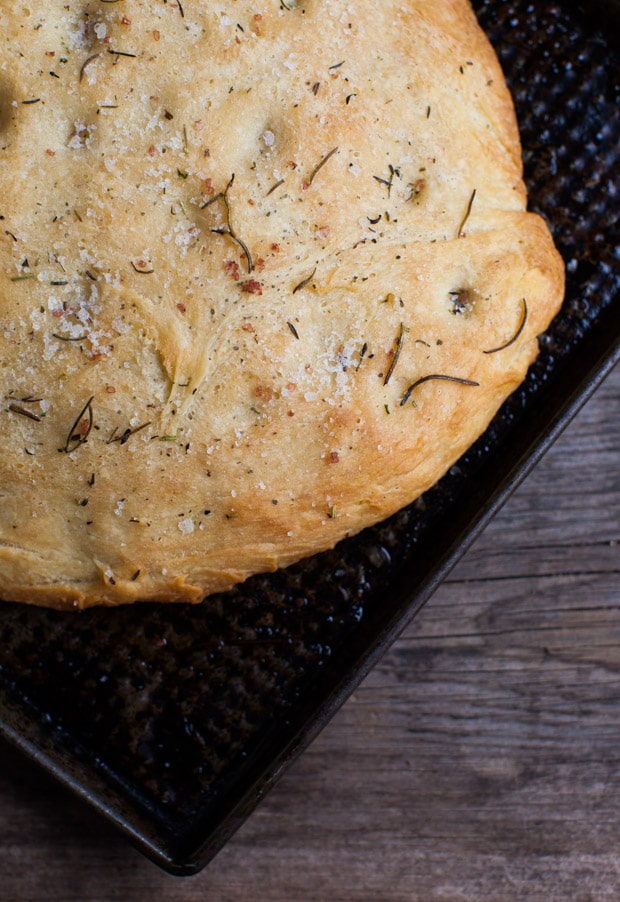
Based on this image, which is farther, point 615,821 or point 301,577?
point 615,821

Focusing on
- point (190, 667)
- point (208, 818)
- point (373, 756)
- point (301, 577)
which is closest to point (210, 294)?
point (301, 577)

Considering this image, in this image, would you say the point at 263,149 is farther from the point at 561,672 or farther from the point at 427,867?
the point at 427,867

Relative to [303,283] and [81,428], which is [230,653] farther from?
[303,283]

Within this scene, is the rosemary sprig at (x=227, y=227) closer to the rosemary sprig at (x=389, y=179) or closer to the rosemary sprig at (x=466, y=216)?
the rosemary sprig at (x=389, y=179)

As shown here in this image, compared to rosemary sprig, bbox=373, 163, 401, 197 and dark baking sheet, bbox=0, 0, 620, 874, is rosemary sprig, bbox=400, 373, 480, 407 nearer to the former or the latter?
dark baking sheet, bbox=0, 0, 620, 874

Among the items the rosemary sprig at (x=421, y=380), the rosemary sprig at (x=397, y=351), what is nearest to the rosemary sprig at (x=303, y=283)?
the rosemary sprig at (x=397, y=351)

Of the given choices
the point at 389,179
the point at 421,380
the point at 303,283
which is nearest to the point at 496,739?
the point at 421,380
